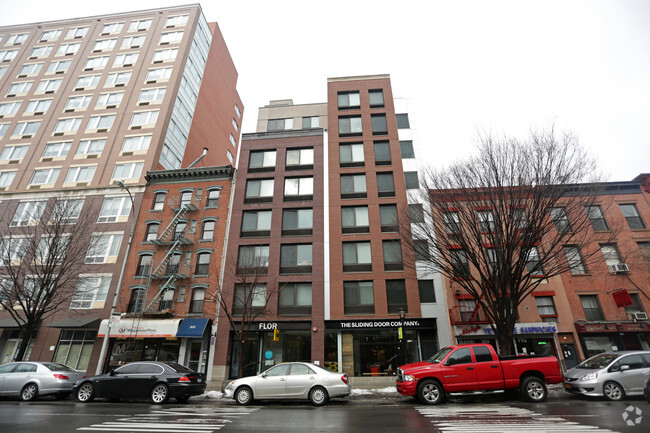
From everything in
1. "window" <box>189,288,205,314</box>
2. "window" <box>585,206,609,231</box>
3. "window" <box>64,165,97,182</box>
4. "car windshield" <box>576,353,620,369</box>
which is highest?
"window" <box>64,165,97,182</box>

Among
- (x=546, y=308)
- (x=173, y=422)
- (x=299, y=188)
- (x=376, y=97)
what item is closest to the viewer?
(x=173, y=422)

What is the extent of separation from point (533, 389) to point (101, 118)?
4086 centimetres

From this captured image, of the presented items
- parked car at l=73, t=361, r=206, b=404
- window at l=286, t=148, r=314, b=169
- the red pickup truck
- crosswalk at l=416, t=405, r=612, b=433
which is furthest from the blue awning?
crosswalk at l=416, t=405, r=612, b=433

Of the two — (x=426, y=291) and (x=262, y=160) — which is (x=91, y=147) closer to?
(x=262, y=160)

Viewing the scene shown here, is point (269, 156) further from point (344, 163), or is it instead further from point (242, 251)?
point (242, 251)

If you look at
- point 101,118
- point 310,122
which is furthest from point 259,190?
point 101,118

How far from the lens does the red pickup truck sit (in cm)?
1115

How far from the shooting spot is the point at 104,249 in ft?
81.0

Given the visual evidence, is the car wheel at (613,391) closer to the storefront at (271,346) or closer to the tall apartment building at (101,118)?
the storefront at (271,346)

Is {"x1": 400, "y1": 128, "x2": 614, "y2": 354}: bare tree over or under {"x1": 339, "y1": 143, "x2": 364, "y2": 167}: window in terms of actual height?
under

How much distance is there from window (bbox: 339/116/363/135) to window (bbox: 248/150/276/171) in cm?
689

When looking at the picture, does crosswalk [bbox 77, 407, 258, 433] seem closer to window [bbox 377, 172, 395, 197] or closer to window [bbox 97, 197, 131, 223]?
window [bbox 377, 172, 395, 197]

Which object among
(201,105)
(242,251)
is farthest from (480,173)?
(201,105)

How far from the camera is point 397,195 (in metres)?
25.2
